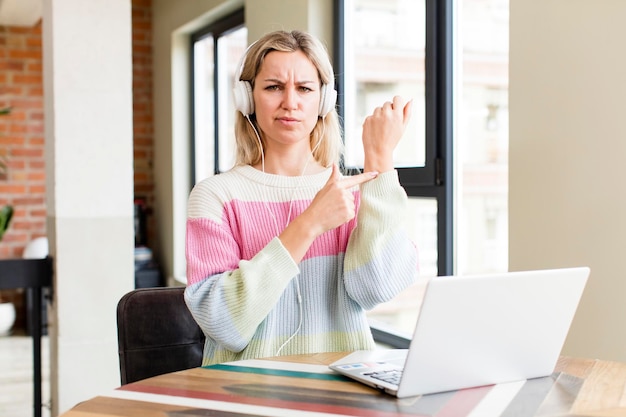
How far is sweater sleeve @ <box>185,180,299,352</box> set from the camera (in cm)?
148

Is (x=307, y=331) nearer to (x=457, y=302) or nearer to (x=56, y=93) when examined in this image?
(x=457, y=302)

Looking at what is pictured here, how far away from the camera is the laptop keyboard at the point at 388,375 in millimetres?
1240

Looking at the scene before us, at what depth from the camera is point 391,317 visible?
3.47 metres

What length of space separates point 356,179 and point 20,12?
15.4ft

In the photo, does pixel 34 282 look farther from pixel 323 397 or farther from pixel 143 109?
pixel 143 109

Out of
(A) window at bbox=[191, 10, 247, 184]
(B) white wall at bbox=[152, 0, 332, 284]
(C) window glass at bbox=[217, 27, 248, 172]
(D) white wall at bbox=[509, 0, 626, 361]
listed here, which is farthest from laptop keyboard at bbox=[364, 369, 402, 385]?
(B) white wall at bbox=[152, 0, 332, 284]

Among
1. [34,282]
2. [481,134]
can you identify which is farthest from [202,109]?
[481,134]

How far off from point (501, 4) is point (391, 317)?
1.45m

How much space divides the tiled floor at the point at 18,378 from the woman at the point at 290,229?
77.2 inches

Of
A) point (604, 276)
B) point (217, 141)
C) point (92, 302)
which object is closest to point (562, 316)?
point (604, 276)

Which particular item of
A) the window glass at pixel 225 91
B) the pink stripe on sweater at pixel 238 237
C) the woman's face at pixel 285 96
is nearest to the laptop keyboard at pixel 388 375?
the pink stripe on sweater at pixel 238 237

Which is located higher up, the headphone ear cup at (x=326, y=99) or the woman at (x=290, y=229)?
the headphone ear cup at (x=326, y=99)

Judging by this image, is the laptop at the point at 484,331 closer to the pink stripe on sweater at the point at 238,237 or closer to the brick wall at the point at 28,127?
the pink stripe on sweater at the point at 238,237

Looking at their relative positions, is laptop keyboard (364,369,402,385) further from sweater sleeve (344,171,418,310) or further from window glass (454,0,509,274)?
window glass (454,0,509,274)
